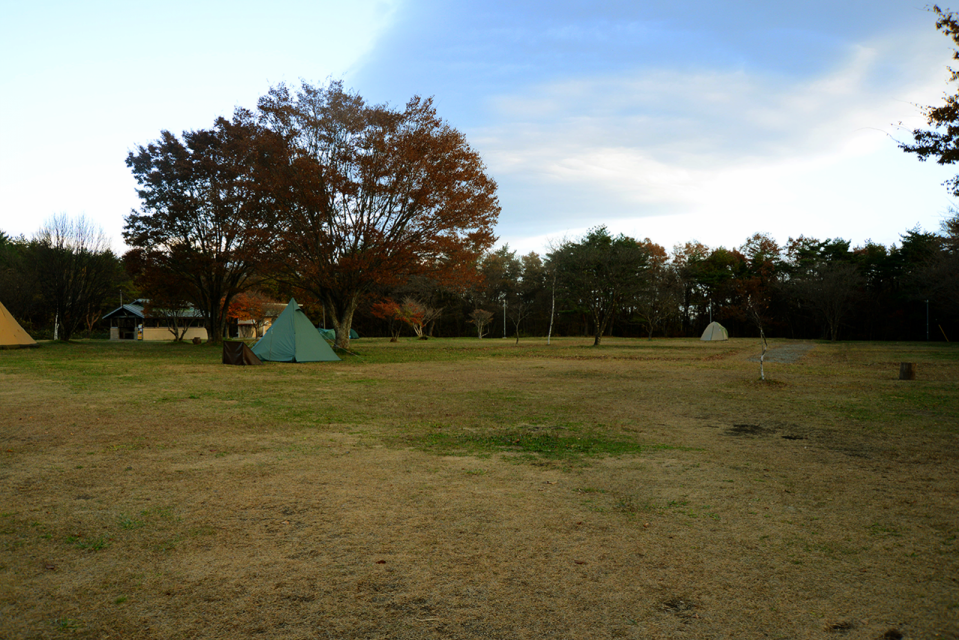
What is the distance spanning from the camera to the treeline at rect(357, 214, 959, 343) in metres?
38.3

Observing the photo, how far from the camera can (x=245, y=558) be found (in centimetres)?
329

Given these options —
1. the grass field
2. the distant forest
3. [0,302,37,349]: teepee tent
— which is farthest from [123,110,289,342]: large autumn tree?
the grass field

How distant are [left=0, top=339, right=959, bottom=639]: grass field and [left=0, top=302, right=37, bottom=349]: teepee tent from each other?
767 inches

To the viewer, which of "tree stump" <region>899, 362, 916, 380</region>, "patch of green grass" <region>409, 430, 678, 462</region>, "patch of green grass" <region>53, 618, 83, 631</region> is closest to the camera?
"patch of green grass" <region>53, 618, 83, 631</region>

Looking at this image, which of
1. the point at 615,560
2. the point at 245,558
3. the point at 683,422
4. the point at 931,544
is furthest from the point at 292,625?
the point at 683,422

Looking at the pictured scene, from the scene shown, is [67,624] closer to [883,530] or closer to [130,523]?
[130,523]

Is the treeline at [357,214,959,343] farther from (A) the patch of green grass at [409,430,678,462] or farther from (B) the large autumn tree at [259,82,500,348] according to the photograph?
(A) the patch of green grass at [409,430,678,462]

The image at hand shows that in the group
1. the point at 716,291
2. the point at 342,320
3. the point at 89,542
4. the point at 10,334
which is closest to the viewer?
the point at 89,542

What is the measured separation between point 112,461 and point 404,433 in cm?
314

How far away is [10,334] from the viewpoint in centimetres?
2428

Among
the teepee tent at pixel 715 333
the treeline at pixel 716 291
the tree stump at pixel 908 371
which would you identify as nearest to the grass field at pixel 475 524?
the tree stump at pixel 908 371

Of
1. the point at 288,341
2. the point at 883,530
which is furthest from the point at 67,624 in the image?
the point at 288,341

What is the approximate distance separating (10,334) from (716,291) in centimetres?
5764

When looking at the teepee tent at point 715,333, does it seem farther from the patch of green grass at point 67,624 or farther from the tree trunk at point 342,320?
the patch of green grass at point 67,624
